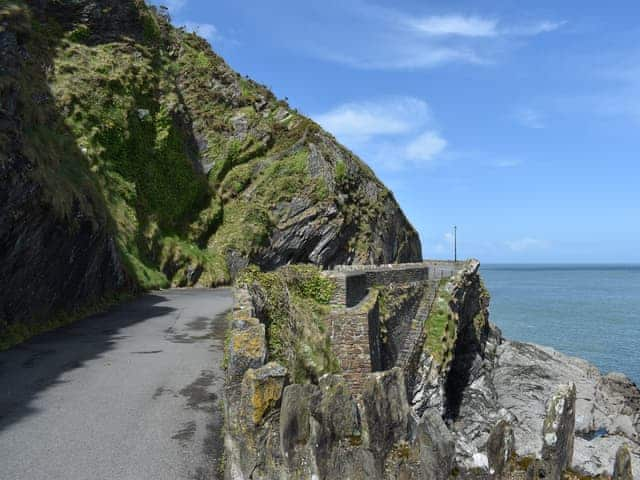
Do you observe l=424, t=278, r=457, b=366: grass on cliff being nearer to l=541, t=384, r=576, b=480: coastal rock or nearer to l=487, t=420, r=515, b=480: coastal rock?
l=541, t=384, r=576, b=480: coastal rock

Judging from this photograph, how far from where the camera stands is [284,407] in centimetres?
512

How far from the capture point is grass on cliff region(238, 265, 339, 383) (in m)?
13.8

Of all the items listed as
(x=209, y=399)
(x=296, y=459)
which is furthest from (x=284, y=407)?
(x=209, y=399)

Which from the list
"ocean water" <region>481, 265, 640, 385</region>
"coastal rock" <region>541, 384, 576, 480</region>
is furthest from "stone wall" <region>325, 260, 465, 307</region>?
"ocean water" <region>481, 265, 640, 385</region>

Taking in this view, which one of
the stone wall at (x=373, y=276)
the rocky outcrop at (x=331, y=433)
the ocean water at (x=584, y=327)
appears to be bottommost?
the ocean water at (x=584, y=327)

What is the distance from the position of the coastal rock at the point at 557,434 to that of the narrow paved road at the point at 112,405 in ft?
13.8

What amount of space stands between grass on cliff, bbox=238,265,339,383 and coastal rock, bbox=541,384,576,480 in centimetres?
826

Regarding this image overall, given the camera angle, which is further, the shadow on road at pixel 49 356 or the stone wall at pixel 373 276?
the stone wall at pixel 373 276

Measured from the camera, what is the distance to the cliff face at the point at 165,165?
1811 cm

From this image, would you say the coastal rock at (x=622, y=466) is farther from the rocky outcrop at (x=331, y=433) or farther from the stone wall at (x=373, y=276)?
the stone wall at (x=373, y=276)

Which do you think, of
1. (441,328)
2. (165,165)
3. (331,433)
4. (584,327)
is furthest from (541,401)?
(584,327)

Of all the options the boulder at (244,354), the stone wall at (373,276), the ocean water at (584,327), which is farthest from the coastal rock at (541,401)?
the boulder at (244,354)

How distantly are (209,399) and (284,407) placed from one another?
4.56m

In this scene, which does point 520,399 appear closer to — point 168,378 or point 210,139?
point 168,378
